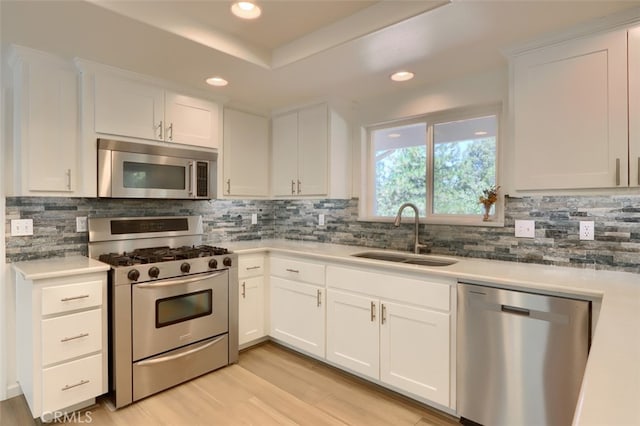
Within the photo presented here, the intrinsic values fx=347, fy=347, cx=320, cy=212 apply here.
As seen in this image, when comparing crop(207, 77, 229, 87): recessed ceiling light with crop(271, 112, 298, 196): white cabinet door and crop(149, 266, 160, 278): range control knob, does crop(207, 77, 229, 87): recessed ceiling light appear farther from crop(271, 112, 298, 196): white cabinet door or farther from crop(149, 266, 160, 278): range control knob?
crop(149, 266, 160, 278): range control knob

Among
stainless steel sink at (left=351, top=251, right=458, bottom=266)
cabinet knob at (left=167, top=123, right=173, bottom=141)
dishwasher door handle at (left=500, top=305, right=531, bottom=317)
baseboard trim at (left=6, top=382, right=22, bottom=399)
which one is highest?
cabinet knob at (left=167, top=123, right=173, bottom=141)

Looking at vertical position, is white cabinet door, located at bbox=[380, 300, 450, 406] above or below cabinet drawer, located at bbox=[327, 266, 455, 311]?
below

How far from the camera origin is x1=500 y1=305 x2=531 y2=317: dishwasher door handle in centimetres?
178

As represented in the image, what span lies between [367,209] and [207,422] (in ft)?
6.78

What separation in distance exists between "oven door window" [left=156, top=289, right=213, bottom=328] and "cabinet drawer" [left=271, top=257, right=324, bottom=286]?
0.62m

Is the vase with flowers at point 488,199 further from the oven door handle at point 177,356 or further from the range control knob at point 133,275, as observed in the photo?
the range control knob at point 133,275

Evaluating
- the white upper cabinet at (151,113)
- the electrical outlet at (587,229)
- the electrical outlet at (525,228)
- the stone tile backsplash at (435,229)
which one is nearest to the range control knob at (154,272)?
the stone tile backsplash at (435,229)

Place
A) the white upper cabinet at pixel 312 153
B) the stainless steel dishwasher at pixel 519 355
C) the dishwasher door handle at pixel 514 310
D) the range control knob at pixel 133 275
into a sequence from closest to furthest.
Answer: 1. the stainless steel dishwasher at pixel 519 355
2. the dishwasher door handle at pixel 514 310
3. the range control knob at pixel 133 275
4. the white upper cabinet at pixel 312 153

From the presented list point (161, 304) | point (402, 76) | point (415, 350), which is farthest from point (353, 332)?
point (402, 76)

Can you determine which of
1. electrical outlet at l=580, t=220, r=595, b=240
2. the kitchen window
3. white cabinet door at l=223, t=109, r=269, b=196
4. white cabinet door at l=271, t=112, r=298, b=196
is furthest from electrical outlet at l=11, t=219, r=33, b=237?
electrical outlet at l=580, t=220, r=595, b=240

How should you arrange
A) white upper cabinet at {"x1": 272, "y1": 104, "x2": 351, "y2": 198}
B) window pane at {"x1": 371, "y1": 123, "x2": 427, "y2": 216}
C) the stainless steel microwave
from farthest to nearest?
white upper cabinet at {"x1": 272, "y1": 104, "x2": 351, "y2": 198}, window pane at {"x1": 371, "y1": 123, "x2": 427, "y2": 216}, the stainless steel microwave

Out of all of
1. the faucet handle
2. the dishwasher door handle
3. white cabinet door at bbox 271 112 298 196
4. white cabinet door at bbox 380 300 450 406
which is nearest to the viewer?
the dishwasher door handle

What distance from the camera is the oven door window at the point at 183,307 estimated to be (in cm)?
241

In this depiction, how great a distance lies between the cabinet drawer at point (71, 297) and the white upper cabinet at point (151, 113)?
3.45ft
